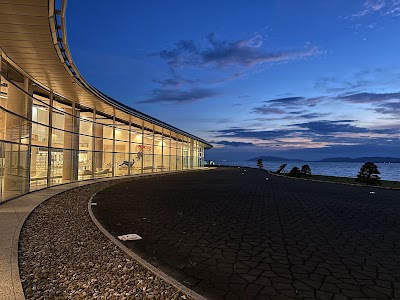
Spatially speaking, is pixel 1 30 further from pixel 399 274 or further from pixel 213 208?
pixel 399 274

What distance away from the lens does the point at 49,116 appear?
715 inches

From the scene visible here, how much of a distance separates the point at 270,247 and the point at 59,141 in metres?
17.8

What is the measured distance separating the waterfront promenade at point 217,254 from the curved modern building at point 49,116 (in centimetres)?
496

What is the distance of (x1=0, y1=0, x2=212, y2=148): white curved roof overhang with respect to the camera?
8000mm

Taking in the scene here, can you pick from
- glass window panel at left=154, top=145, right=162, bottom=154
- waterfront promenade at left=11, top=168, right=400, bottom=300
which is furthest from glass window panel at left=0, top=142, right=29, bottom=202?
glass window panel at left=154, top=145, right=162, bottom=154

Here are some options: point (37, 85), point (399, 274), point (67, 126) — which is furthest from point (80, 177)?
point (399, 274)

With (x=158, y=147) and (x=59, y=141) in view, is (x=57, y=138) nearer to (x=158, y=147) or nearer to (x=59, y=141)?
(x=59, y=141)

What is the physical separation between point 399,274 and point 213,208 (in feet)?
24.0

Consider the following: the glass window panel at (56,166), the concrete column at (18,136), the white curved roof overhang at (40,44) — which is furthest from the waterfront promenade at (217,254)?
the glass window panel at (56,166)

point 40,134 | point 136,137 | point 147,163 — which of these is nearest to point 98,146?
point 136,137

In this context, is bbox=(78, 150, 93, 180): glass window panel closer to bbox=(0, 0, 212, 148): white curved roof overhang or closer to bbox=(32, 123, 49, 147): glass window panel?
bbox=(32, 123, 49, 147): glass window panel

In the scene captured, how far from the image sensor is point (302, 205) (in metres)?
13.1

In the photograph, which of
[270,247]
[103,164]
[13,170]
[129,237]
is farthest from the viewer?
[103,164]

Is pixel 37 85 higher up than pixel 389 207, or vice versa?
pixel 37 85
